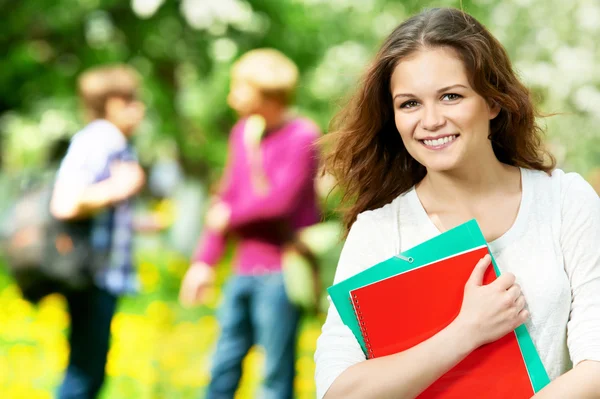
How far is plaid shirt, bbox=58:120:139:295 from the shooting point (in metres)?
3.60

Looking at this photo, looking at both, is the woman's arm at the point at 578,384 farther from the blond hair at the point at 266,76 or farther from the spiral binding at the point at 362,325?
the blond hair at the point at 266,76

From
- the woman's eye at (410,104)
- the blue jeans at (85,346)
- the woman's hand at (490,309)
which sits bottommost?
the blue jeans at (85,346)

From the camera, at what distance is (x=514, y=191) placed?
1.59 metres

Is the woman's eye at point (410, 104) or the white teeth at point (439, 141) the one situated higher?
the woman's eye at point (410, 104)

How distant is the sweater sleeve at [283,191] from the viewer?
3584 millimetres

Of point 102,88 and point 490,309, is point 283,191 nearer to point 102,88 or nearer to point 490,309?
point 102,88

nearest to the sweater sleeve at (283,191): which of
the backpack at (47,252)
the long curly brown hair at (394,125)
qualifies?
the backpack at (47,252)

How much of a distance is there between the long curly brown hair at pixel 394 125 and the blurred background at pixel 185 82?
3084 millimetres

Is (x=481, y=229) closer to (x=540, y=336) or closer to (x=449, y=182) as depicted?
(x=449, y=182)

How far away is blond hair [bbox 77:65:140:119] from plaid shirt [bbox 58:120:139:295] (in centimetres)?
20

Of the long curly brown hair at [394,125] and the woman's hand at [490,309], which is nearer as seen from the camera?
the woman's hand at [490,309]

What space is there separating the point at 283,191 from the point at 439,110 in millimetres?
2128

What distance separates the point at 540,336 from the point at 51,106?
199 inches

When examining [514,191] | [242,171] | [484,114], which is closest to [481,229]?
[514,191]
